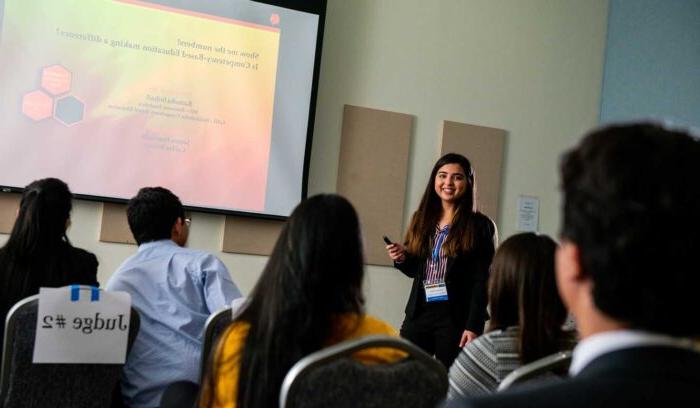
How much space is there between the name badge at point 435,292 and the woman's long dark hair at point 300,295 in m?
1.78

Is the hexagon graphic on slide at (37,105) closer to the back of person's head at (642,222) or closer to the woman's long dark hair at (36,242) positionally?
the woman's long dark hair at (36,242)

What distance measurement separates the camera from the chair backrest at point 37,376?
1962 mm

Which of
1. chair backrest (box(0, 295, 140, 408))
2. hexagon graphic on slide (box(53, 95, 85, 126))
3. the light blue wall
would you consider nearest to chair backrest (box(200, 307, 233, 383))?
chair backrest (box(0, 295, 140, 408))

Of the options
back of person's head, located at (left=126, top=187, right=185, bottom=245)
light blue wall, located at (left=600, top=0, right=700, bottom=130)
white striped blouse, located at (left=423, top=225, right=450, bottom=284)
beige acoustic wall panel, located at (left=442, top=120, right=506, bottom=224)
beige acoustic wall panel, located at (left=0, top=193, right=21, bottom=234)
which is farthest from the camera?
light blue wall, located at (left=600, top=0, right=700, bottom=130)

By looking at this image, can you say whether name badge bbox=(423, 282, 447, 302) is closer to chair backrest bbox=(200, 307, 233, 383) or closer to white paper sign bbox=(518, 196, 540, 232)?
chair backrest bbox=(200, 307, 233, 383)

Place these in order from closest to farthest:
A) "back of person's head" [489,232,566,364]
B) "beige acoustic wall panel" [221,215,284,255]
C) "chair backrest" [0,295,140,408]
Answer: "back of person's head" [489,232,566,364]
"chair backrest" [0,295,140,408]
"beige acoustic wall panel" [221,215,284,255]

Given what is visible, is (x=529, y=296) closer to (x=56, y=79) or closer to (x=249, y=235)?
(x=249, y=235)

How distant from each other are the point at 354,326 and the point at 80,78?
3046mm

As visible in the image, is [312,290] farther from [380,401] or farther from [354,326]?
[380,401]

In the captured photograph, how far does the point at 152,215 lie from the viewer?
2.61 metres

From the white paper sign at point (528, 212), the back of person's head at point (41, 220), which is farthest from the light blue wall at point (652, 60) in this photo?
the back of person's head at point (41, 220)

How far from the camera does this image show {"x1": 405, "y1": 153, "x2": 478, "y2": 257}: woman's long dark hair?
11.0 feet

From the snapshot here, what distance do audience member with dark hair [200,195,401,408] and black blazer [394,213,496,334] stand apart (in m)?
1.79

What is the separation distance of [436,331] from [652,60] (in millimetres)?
3234
